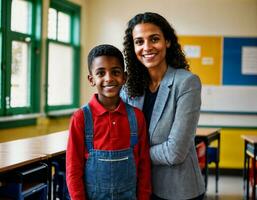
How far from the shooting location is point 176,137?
1454 mm

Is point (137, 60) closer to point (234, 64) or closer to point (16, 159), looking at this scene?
point (16, 159)

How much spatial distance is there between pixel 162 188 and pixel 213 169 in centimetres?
527

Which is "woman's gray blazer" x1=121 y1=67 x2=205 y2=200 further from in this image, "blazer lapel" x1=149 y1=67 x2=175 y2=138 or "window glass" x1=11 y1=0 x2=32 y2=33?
"window glass" x1=11 y1=0 x2=32 y2=33

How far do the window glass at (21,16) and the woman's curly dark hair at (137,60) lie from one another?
11.4 ft

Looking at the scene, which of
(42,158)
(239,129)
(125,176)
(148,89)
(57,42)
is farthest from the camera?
(239,129)

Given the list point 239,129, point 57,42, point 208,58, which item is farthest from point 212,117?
point 57,42

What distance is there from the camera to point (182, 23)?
258 inches

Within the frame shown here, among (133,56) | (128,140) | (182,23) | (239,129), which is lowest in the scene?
(239,129)

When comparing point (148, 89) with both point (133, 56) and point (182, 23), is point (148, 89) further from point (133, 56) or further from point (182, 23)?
point (182, 23)

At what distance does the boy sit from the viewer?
143cm

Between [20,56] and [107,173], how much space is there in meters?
3.91

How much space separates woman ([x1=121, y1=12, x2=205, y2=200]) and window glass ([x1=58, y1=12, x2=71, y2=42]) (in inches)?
182

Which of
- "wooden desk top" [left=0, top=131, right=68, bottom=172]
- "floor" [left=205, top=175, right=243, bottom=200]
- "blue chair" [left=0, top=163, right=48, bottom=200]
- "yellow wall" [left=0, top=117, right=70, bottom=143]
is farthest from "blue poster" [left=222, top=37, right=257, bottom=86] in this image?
"blue chair" [left=0, top=163, right=48, bottom=200]

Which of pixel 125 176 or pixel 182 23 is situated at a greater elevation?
pixel 182 23
